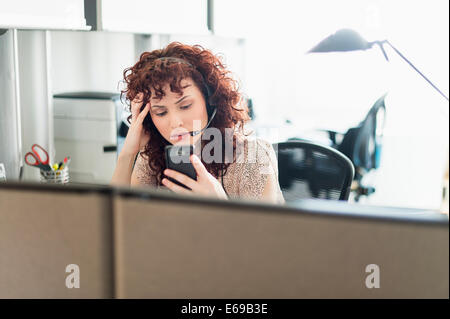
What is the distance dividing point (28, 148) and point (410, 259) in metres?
1.71

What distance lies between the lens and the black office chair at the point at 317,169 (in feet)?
4.81

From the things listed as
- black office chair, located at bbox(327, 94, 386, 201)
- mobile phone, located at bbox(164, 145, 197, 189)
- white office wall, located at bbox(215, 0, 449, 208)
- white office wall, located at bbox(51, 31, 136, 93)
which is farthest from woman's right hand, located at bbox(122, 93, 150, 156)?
white office wall, located at bbox(215, 0, 449, 208)

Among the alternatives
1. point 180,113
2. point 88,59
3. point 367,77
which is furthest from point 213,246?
point 367,77

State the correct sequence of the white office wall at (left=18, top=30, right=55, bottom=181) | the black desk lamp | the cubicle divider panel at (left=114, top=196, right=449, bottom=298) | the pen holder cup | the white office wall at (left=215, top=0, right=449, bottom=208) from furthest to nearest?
1. the white office wall at (left=215, top=0, right=449, bottom=208)
2. the white office wall at (left=18, top=30, right=55, bottom=181)
3. the black desk lamp
4. the pen holder cup
5. the cubicle divider panel at (left=114, top=196, right=449, bottom=298)

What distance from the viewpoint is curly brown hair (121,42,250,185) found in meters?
1.36

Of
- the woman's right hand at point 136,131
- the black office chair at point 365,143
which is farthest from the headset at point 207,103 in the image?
the black office chair at point 365,143

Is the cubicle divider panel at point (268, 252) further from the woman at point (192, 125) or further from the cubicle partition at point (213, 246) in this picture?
the woman at point (192, 125)

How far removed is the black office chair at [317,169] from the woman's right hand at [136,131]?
1.37 feet

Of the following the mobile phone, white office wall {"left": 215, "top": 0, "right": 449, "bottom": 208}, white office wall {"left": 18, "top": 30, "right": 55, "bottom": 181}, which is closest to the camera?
the mobile phone

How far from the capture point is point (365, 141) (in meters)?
3.08

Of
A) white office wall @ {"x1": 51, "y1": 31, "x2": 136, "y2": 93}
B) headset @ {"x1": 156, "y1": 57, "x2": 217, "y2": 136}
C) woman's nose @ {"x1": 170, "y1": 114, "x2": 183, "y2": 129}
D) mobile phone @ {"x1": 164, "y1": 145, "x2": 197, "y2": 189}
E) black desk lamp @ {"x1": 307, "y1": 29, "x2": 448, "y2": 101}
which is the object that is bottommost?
mobile phone @ {"x1": 164, "y1": 145, "x2": 197, "y2": 189}

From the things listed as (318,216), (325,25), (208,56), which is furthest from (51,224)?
(325,25)

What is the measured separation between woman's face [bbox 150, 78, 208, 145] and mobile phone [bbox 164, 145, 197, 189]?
152 mm

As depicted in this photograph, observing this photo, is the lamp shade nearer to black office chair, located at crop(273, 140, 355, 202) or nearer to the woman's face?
black office chair, located at crop(273, 140, 355, 202)
